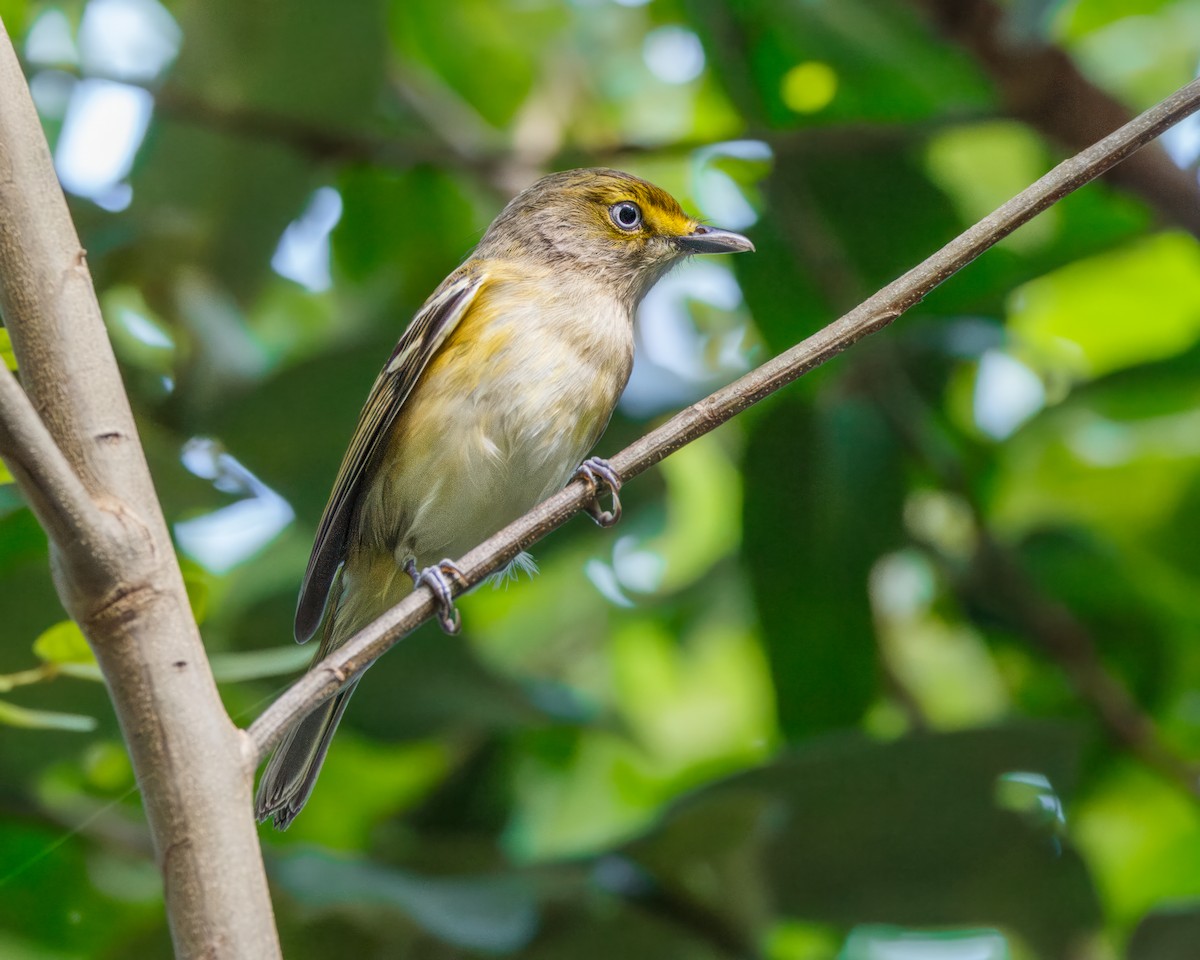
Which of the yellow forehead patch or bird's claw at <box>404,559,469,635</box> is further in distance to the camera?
the yellow forehead patch

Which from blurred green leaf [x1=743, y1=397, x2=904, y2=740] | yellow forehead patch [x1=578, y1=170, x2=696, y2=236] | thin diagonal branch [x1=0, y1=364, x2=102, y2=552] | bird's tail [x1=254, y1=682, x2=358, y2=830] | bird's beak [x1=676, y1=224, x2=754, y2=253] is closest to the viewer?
thin diagonal branch [x1=0, y1=364, x2=102, y2=552]

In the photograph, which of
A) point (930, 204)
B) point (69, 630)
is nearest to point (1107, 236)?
point (930, 204)

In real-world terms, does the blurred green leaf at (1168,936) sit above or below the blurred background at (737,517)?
below

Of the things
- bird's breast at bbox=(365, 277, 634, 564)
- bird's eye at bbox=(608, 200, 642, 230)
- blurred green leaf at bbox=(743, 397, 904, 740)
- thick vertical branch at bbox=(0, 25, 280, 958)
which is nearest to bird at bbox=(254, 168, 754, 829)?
bird's breast at bbox=(365, 277, 634, 564)

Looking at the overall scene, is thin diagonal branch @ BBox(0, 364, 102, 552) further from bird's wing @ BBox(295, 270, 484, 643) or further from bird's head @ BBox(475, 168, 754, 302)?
bird's head @ BBox(475, 168, 754, 302)

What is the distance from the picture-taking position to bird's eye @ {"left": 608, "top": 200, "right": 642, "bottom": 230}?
141 inches

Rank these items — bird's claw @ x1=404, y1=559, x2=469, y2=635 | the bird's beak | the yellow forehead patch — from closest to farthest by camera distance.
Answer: bird's claw @ x1=404, y1=559, x2=469, y2=635 < the bird's beak < the yellow forehead patch

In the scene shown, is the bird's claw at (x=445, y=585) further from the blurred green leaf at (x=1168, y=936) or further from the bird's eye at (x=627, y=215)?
the blurred green leaf at (x=1168, y=936)

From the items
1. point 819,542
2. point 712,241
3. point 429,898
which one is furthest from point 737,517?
point 429,898

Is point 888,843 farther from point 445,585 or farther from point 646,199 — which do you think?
point 646,199

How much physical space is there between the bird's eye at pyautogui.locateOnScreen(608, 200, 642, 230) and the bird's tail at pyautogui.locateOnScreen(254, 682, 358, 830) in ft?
4.86

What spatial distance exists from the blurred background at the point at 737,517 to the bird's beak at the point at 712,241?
0.21 metres

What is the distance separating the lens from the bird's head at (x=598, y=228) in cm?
354

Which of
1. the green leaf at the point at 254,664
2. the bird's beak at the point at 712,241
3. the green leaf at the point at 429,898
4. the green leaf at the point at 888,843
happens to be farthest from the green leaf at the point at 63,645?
the bird's beak at the point at 712,241
